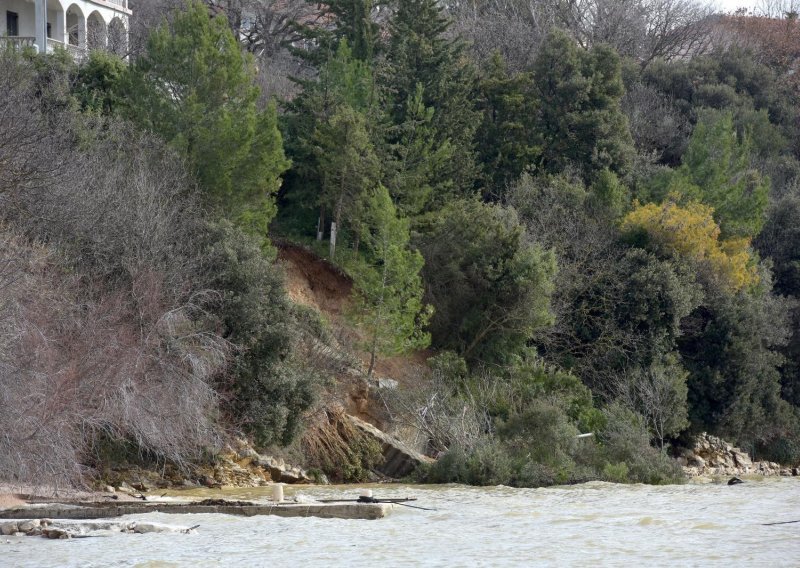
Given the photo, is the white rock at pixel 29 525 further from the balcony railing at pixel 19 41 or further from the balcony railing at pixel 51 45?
the balcony railing at pixel 51 45

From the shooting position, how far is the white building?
41875mm

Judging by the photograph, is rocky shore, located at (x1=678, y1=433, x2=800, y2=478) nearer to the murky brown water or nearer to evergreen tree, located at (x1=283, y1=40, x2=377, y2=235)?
evergreen tree, located at (x1=283, y1=40, x2=377, y2=235)

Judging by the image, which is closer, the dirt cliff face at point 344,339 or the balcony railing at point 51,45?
the dirt cliff face at point 344,339

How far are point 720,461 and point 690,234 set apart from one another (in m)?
7.73

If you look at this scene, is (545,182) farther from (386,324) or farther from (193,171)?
(193,171)

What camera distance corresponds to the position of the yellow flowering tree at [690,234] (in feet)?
133

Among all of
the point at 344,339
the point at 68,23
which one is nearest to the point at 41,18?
the point at 68,23

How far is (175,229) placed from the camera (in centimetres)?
2986

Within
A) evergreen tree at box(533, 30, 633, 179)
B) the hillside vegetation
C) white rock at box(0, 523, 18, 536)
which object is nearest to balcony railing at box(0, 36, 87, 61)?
the hillside vegetation

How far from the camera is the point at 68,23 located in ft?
159

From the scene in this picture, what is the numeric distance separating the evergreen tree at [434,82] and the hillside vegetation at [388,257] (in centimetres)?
11

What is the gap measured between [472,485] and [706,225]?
1808 cm

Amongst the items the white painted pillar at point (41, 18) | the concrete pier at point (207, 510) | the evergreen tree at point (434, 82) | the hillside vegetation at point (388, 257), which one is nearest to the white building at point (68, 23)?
the white painted pillar at point (41, 18)

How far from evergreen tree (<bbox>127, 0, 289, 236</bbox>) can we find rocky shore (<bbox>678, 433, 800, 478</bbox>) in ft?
52.0
